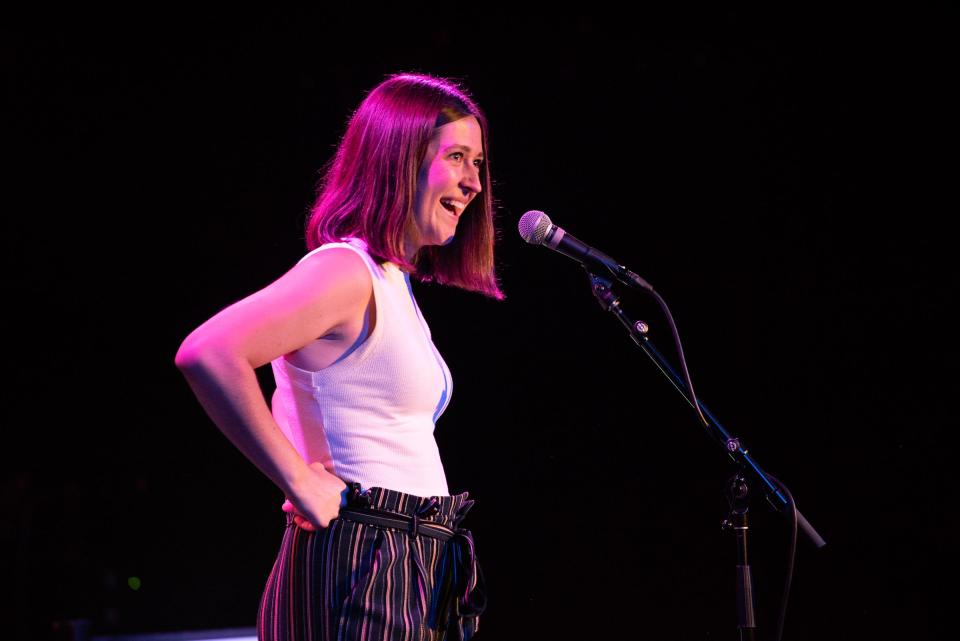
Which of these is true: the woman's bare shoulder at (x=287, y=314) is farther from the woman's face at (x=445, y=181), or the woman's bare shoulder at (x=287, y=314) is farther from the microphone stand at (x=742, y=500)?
the microphone stand at (x=742, y=500)

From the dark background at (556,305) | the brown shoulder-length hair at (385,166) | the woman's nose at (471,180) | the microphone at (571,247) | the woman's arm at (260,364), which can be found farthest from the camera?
the dark background at (556,305)

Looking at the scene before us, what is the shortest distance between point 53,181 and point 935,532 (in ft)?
9.73

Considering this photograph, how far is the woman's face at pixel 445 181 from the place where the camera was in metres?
1.57

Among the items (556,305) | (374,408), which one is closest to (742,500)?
(374,408)

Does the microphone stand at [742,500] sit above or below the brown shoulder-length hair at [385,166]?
below

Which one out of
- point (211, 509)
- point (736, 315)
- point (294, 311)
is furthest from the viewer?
point (736, 315)

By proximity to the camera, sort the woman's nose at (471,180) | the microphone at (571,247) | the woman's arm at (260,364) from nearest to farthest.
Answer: the woman's arm at (260,364) → the woman's nose at (471,180) → the microphone at (571,247)

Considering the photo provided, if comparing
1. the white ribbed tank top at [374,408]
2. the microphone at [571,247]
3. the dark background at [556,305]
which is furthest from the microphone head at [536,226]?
the dark background at [556,305]

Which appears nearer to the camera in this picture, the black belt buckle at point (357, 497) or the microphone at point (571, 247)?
the black belt buckle at point (357, 497)

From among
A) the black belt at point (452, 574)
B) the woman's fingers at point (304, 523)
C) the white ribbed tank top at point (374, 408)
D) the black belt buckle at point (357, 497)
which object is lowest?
the black belt at point (452, 574)

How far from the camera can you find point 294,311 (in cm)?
125

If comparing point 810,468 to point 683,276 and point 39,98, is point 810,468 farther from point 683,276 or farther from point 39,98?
point 39,98

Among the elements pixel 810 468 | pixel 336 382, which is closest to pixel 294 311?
pixel 336 382

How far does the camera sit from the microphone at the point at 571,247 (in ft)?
5.69
